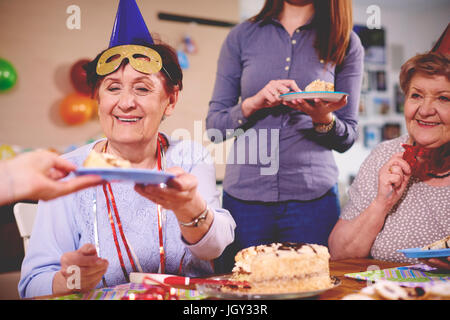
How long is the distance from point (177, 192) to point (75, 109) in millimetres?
3533

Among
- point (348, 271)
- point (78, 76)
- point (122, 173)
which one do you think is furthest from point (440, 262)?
point (78, 76)

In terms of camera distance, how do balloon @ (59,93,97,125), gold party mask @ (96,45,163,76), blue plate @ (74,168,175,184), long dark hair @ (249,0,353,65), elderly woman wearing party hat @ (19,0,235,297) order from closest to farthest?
1. blue plate @ (74,168,175,184)
2. elderly woman wearing party hat @ (19,0,235,297)
3. gold party mask @ (96,45,163,76)
4. long dark hair @ (249,0,353,65)
5. balloon @ (59,93,97,125)

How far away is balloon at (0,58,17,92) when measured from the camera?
3.73m

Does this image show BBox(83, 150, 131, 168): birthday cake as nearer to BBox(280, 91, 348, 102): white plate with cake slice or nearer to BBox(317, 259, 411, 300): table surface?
BBox(317, 259, 411, 300): table surface

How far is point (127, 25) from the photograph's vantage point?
1.35m

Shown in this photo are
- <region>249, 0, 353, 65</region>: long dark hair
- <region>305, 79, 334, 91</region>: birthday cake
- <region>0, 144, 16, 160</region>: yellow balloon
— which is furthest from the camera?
<region>0, 144, 16, 160</region>: yellow balloon

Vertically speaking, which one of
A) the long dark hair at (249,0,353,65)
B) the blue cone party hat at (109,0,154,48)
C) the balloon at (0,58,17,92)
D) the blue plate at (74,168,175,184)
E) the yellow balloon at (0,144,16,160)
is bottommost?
the blue plate at (74,168,175,184)

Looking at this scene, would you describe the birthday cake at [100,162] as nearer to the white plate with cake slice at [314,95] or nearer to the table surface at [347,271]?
the table surface at [347,271]

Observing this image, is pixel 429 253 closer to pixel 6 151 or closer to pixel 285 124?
pixel 285 124

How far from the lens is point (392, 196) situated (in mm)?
1467

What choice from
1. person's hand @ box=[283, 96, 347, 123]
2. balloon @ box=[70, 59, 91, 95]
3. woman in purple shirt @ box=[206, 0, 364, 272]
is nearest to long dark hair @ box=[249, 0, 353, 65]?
woman in purple shirt @ box=[206, 0, 364, 272]

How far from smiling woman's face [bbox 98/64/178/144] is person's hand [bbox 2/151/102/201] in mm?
460

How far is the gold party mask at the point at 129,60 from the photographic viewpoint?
51.3 inches

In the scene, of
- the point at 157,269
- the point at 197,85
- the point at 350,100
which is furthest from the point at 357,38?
the point at 197,85
